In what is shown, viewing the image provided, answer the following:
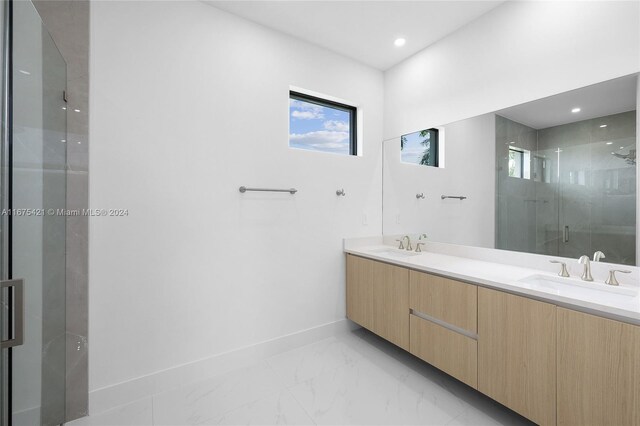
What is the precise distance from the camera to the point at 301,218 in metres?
2.35

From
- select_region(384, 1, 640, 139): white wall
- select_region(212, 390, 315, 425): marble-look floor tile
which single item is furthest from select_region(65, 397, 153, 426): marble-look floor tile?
select_region(384, 1, 640, 139): white wall

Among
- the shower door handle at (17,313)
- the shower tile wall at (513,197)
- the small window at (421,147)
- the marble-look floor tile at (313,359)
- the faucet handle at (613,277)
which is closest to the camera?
the shower door handle at (17,313)

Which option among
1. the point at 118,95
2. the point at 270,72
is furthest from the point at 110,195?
the point at 270,72

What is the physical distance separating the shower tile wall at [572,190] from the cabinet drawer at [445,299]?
1.91ft

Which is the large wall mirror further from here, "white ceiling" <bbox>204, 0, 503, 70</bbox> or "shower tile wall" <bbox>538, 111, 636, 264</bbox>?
"white ceiling" <bbox>204, 0, 503, 70</bbox>

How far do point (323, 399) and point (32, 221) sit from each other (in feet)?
5.68

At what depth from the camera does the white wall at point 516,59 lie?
1.47 m

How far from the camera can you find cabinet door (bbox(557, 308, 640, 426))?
1071 millimetres

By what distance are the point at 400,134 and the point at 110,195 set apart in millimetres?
2307

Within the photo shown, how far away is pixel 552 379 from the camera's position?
128 centimetres

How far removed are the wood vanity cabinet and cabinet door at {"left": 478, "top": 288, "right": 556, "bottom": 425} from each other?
56cm

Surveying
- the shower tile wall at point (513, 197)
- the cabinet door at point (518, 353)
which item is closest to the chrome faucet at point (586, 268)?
the shower tile wall at point (513, 197)

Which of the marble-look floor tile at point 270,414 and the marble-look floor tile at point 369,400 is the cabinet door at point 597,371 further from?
the marble-look floor tile at point 270,414

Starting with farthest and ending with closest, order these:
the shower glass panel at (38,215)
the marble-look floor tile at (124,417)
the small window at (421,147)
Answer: the small window at (421,147) → the marble-look floor tile at (124,417) → the shower glass panel at (38,215)
